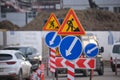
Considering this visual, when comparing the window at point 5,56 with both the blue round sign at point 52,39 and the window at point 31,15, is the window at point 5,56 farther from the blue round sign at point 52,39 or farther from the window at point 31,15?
the window at point 31,15

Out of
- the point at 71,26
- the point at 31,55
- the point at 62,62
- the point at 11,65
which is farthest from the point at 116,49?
the point at 71,26

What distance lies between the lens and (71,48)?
12945mm

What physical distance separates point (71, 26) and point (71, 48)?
69cm

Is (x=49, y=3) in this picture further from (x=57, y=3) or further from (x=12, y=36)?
(x=12, y=36)

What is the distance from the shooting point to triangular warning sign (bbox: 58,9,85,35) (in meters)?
13.1

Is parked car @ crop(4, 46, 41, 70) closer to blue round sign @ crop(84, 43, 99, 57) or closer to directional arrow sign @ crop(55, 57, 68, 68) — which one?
directional arrow sign @ crop(55, 57, 68, 68)

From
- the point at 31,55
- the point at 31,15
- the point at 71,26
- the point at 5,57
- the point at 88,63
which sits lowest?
the point at 31,15

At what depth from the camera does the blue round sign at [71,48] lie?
1296 cm

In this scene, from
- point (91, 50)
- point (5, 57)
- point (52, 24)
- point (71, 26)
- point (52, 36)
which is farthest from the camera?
point (52, 24)

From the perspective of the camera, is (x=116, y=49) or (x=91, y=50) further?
(x=116, y=49)

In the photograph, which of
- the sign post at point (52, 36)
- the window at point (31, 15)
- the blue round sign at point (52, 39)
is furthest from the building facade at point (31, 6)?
the blue round sign at point (52, 39)

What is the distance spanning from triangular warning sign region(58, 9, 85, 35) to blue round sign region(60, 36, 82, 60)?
35cm

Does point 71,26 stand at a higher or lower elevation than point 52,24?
higher

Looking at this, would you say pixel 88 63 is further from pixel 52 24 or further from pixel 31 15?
pixel 31 15
